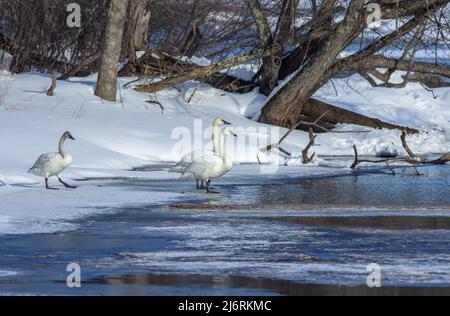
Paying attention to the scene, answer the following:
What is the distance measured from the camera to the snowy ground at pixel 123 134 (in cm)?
1421

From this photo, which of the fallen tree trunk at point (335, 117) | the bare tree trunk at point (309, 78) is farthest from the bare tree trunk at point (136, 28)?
the fallen tree trunk at point (335, 117)

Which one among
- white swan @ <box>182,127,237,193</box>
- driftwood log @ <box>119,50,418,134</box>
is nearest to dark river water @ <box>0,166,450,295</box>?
white swan @ <box>182,127,237,193</box>

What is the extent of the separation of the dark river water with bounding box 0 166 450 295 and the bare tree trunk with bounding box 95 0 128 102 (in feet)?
36.5

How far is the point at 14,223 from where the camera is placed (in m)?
11.7

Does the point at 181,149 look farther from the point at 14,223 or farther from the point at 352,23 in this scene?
the point at 14,223

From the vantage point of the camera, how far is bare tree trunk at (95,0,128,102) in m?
26.1

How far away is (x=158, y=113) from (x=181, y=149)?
11.9 ft

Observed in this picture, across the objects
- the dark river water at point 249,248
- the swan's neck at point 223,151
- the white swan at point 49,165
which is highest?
the swan's neck at point 223,151

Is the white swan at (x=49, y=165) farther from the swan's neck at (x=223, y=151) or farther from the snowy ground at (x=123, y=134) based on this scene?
the swan's neck at (x=223, y=151)

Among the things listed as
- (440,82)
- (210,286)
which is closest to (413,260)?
(210,286)

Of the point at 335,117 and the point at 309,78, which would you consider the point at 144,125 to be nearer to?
the point at 309,78

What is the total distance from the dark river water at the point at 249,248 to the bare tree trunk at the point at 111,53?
1113cm

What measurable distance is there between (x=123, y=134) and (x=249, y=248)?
12.3 metres

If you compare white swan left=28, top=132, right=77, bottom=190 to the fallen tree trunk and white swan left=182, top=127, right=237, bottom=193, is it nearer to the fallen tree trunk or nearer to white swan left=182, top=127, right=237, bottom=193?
white swan left=182, top=127, right=237, bottom=193
